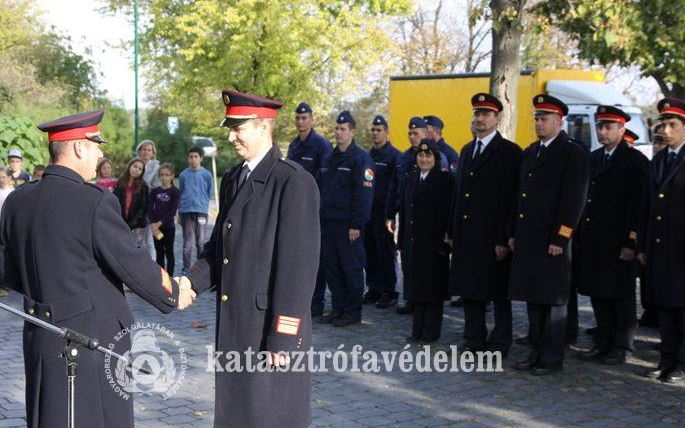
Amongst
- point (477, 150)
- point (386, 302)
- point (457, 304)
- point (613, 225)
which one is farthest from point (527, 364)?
A: point (386, 302)

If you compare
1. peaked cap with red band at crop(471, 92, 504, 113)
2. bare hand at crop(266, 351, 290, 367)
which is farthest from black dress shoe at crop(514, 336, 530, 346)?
bare hand at crop(266, 351, 290, 367)

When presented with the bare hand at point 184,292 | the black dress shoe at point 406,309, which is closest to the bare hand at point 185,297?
the bare hand at point 184,292

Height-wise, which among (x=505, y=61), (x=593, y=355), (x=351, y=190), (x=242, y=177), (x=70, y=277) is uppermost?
(x=505, y=61)

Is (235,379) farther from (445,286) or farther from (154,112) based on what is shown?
(154,112)

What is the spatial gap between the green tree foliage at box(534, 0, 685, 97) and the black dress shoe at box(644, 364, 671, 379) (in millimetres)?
4534

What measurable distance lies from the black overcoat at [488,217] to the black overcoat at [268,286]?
3718 mm

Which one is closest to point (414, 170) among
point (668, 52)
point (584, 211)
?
point (584, 211)

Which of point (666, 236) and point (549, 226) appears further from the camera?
point (549, 226)

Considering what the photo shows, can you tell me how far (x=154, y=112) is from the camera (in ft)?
153

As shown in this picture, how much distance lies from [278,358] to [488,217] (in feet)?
13.4

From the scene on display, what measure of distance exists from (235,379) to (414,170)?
491 cm

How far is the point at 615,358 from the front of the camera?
301 inches

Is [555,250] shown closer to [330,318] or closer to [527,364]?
[527,364]

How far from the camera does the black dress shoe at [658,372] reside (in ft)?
23.3
